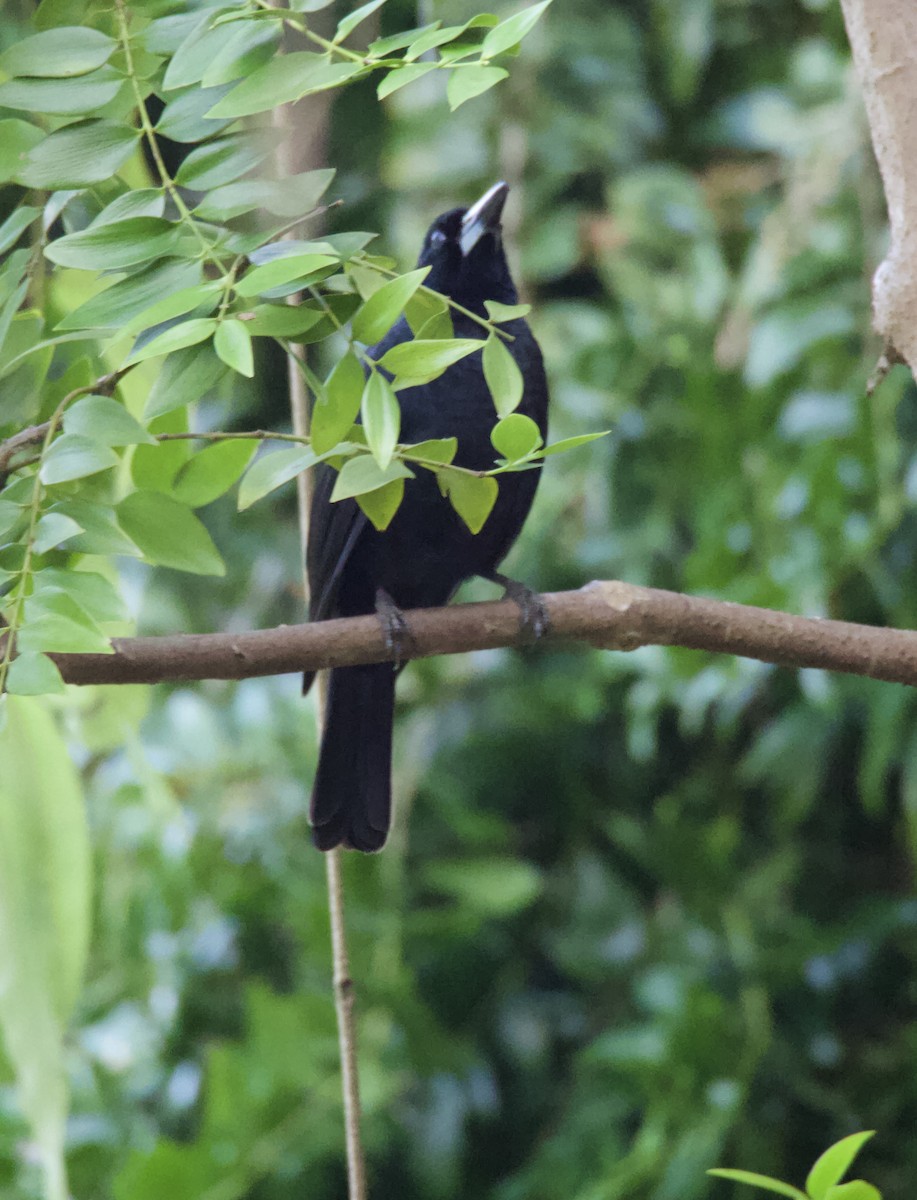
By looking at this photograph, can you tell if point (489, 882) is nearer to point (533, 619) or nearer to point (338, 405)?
point (533, 619)

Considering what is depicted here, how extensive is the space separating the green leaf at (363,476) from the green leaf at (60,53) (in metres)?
0.31

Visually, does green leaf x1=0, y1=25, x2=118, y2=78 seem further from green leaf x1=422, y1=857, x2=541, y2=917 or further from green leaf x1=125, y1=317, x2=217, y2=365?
green leaf x1=422, y1=857, x2=541, y2=917

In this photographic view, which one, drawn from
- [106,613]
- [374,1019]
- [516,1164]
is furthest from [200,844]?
[106,613]

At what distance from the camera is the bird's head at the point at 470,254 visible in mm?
2016

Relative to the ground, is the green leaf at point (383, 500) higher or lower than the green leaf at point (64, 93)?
lower

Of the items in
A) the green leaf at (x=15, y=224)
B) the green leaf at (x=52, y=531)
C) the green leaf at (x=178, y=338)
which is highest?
the green leaf at (x=15, y=224)

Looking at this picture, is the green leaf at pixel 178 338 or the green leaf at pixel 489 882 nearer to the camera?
the green leaf at pixel 178 338

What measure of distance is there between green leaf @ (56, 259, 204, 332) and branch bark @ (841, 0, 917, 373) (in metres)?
0.63

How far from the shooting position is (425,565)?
1931mm

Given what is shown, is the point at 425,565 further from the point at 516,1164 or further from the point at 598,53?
the point at 598,53

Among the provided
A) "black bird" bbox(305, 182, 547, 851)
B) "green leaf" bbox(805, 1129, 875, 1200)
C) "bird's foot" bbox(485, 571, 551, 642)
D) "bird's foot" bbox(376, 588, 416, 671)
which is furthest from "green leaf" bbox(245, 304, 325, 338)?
"black bird" bbox(305, 182, 547, 851)

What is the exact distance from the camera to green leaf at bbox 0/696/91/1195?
915 mm

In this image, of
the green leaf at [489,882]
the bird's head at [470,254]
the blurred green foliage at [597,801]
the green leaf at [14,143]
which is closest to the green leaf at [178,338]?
the green leaf at [14,143]

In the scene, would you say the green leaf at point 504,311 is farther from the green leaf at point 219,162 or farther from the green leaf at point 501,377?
the green leaf at point 219,162
